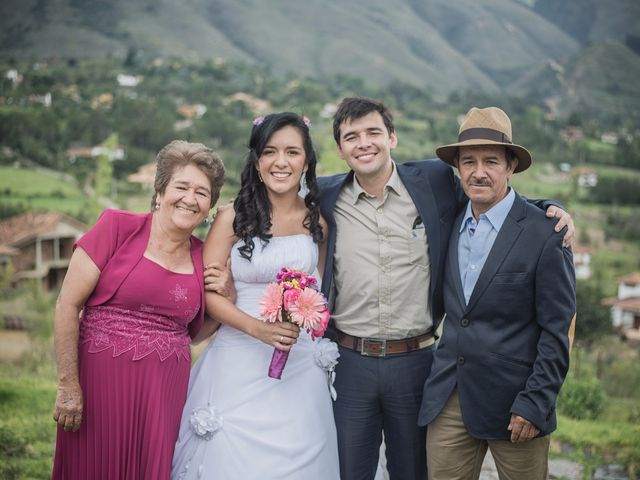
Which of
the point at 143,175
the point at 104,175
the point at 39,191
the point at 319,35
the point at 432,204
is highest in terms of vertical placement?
the point at 319,35

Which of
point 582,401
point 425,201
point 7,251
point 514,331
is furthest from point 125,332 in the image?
point 7,251

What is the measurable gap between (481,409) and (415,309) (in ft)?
2.41

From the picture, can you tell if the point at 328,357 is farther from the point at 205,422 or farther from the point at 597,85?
the point at 597,85

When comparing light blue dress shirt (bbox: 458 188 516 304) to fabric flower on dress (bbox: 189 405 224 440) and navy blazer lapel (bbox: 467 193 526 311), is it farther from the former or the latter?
fabric flower on dress (bbox: 189 405 224 440)

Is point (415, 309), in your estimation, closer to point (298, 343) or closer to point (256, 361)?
point (298, 343)

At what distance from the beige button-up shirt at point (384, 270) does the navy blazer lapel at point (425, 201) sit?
0.06 metres

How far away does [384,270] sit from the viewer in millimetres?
3904

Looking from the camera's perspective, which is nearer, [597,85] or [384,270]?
[384,270]

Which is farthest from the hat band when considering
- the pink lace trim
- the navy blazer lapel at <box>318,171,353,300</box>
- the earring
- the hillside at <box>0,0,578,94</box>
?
the hillside at <box>0,0,578,94</box>

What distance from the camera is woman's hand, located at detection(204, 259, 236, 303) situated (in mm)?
3582

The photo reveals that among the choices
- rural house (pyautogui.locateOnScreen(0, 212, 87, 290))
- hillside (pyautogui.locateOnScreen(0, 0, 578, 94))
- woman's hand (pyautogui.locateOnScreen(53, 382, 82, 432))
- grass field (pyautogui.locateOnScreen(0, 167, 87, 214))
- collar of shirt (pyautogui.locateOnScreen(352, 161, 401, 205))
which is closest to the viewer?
woman's hand (pyautogui.locateOnScreen(53, 382, 82, 432))

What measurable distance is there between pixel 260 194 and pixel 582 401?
537 cm

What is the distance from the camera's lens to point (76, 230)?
121 ft

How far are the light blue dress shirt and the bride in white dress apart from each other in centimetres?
92
